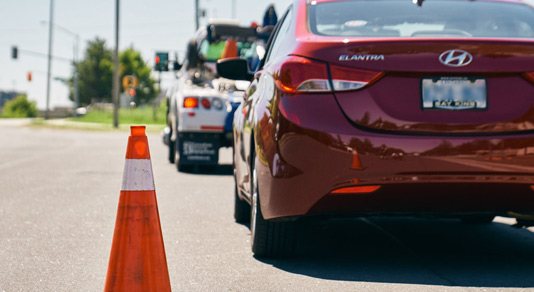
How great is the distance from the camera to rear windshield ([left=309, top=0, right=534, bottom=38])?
18.1ft

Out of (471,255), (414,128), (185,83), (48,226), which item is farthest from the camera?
(185,83)

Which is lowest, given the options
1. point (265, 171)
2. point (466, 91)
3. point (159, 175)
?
point (159, 175)

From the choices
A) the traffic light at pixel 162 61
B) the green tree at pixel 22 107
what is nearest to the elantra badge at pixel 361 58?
the traffic light at pixel 162 61

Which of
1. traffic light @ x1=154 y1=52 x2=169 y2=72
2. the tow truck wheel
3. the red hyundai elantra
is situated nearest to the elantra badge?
the red hyundai elantra

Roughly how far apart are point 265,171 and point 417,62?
1041 millimetres

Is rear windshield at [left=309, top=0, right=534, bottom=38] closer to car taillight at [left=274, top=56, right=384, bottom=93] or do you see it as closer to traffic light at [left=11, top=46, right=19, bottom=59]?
car taillight at [left=274, top=56, right=384, bottom=93]

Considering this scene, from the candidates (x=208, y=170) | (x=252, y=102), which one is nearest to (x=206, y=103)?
(x=208, y=170)

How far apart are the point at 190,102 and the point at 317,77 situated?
8.06 metres

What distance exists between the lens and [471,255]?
5.98 m

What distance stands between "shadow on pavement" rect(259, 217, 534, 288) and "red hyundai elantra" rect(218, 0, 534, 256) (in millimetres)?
377

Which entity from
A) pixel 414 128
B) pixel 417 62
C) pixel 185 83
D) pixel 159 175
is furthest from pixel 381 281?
pixel 185 83

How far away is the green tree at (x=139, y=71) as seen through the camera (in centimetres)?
10984

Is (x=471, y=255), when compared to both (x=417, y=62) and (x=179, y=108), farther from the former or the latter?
(x=179, y=108)

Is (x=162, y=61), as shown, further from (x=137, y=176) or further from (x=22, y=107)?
(x=22, y=107)
